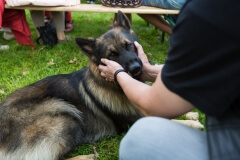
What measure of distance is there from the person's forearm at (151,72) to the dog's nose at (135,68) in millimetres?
95

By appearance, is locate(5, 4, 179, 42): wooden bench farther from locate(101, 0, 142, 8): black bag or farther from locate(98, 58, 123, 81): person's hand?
locate(98, 58, 123, 81): person's hand

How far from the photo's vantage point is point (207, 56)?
119 centimetres

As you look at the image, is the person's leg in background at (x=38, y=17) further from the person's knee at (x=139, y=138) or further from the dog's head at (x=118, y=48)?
the person's knee at (x=139, y=138)

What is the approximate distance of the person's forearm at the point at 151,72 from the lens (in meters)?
2.54

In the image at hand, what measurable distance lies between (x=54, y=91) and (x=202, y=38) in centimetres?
195

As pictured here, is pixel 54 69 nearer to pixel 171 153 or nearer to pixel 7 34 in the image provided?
pixel 7 34

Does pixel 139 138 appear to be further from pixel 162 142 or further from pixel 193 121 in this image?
pixel 193 121

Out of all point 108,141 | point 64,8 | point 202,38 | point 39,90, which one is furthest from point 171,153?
point 64,8

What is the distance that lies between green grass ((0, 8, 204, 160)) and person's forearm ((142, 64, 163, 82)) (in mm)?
739

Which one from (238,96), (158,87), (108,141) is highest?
(238,96)

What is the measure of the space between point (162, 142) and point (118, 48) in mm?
1360

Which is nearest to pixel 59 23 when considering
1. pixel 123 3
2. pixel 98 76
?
pixel 123 3

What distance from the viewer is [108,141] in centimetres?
289

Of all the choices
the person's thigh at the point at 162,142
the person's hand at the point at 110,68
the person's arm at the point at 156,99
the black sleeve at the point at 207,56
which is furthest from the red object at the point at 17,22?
the black sleeve at the point at 207,56
